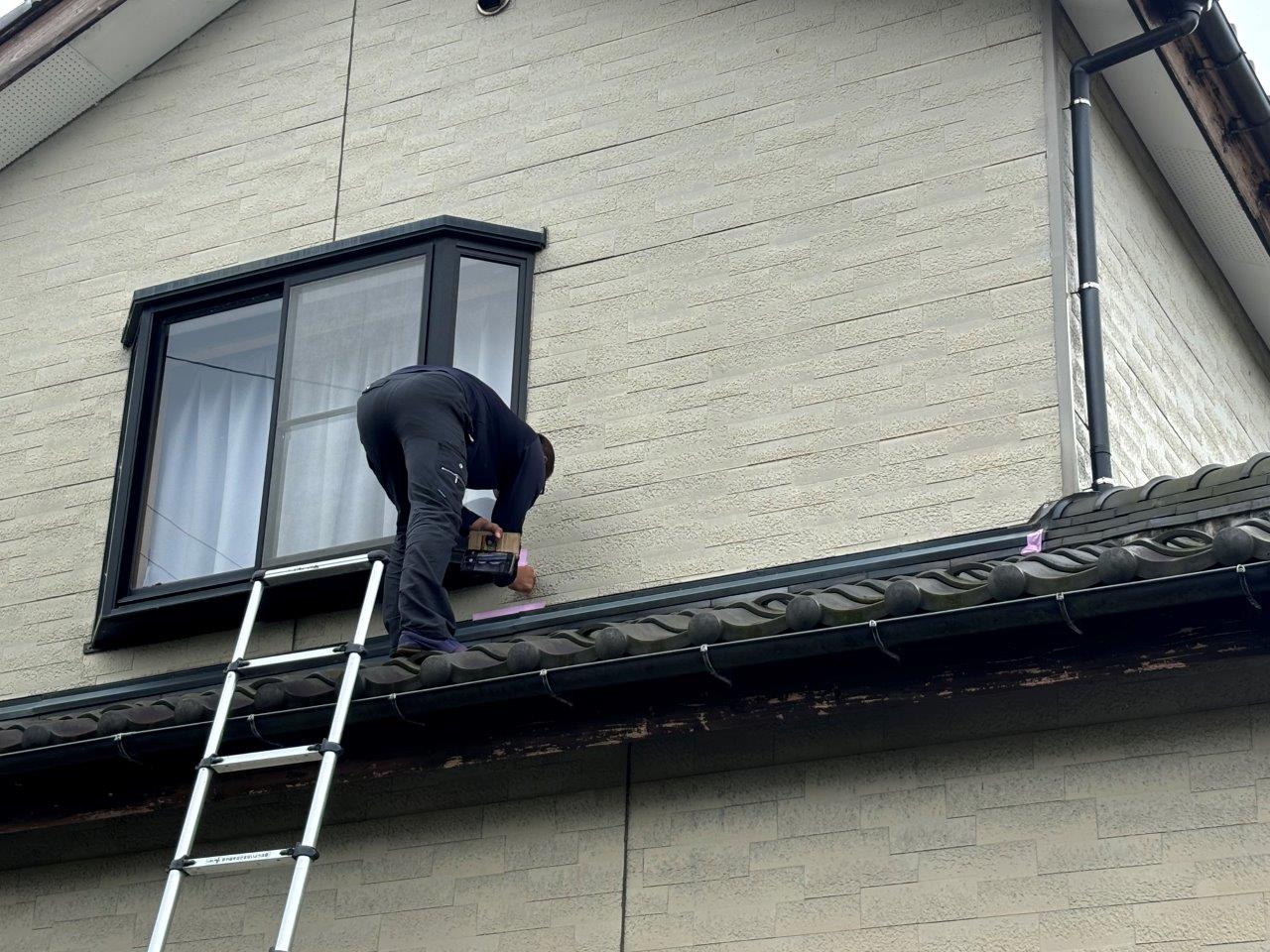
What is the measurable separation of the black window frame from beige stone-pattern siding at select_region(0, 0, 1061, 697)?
0.12 metres

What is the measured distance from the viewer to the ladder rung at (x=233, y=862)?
6082mm

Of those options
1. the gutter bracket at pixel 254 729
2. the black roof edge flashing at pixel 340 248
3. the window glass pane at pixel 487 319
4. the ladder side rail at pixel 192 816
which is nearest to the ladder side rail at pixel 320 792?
the gutter bracket at pixel 254 729

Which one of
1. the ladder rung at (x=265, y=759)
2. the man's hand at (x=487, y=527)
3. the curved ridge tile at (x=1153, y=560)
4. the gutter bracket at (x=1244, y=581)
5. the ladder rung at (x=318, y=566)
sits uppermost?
the man's hand at (x=487, y=527)

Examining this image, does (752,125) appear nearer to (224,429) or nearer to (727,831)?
(224,429)

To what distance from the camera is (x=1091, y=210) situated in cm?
779

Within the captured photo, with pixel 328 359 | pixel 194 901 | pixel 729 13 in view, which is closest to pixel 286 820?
pixel 194 901

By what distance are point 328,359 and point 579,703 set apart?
2968mm

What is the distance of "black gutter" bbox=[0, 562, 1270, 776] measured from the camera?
5.49 m

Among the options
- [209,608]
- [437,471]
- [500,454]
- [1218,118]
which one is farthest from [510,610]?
[1218,118]

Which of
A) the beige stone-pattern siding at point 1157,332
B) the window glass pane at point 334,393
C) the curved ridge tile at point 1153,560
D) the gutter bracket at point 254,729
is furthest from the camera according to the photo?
the window glass pane at point 334,393

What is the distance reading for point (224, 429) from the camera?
357 inches

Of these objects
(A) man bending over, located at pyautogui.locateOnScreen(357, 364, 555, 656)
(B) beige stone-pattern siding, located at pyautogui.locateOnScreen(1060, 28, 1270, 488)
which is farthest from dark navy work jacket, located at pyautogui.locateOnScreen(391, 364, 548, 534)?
(B) beige stone-pattern siding, located at pyautogui.locateOnScreen(1060, 28, 1270, 488)

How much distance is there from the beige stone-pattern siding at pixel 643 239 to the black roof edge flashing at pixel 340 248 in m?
0.17

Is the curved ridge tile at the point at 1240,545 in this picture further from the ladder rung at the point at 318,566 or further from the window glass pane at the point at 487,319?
the window glass pane at the point at 487,319
